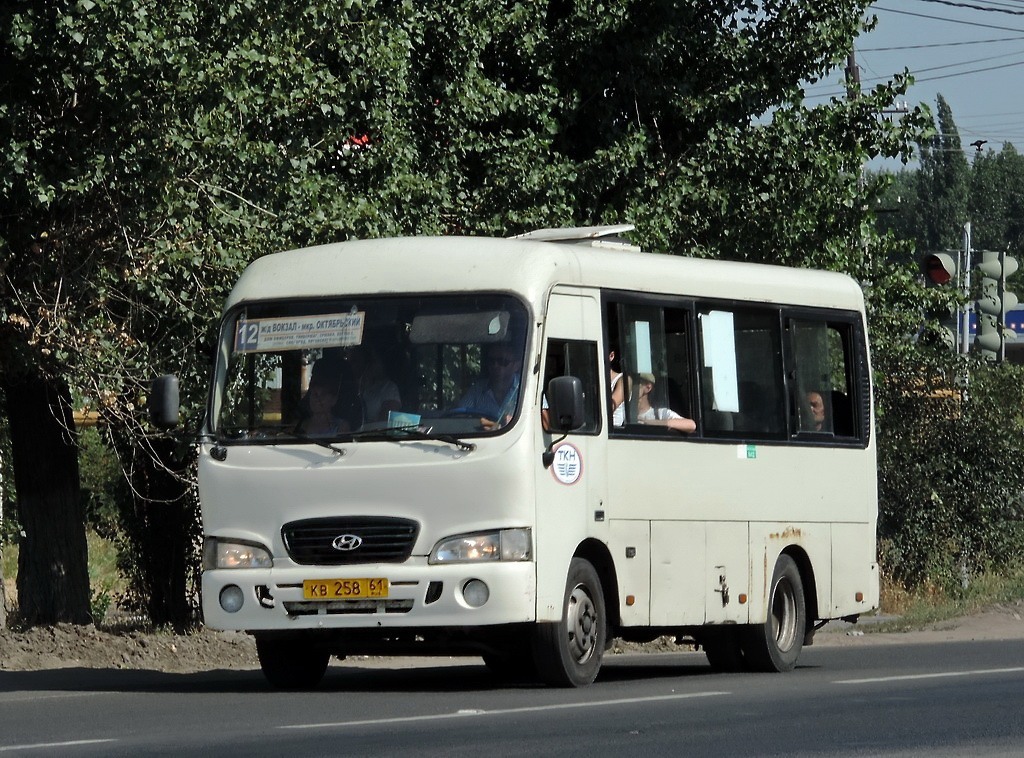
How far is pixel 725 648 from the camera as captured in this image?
15703 millimetres

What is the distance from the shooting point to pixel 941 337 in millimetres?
23891

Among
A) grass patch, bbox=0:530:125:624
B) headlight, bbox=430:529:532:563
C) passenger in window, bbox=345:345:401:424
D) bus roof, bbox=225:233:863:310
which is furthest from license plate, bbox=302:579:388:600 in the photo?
grass patch, bbox=0:530:125:624

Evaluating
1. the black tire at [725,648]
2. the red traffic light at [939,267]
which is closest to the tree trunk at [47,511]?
the black tire at [725,648]

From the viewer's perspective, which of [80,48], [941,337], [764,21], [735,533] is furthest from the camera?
[941,337]

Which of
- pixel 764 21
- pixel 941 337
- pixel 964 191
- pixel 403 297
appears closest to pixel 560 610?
pixel 403 297

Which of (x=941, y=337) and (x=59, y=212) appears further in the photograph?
(x=941, y=337)

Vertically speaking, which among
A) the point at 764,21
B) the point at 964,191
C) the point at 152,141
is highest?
the point at 964,191

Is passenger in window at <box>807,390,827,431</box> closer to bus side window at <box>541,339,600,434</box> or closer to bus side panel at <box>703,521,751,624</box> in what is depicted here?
bus side panel at <box>703,521,751,624</box>

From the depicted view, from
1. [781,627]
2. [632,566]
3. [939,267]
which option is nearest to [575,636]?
[632,566]

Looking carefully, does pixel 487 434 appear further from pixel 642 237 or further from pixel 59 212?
pixel 642 237

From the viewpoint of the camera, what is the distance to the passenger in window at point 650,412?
46.4 feet

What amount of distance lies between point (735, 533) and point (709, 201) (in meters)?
5.91

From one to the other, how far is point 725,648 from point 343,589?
4024mm

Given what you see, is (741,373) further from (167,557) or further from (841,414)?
(167,557)
